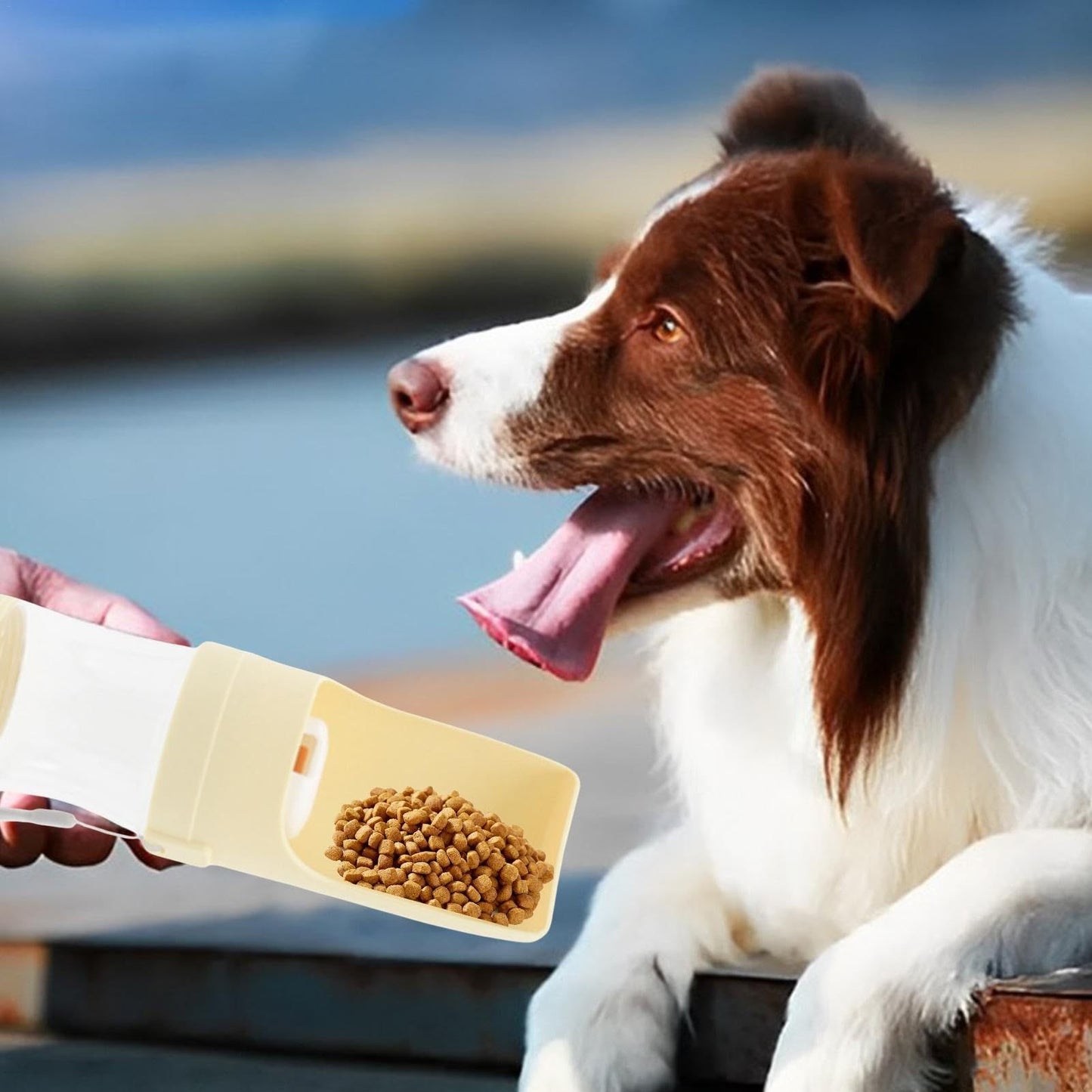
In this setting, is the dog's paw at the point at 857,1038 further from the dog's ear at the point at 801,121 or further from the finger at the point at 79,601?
the dog's ear at the point at 801,121

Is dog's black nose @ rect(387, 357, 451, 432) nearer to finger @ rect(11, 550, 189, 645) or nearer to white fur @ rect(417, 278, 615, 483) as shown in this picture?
white fur @ rect(417, 278, 615, 483)

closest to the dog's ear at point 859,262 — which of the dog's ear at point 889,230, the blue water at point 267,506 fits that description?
the dog's ear at point 889,230

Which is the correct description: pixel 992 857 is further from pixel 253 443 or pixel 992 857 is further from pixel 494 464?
pixel 253 443

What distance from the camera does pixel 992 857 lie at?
165 cm

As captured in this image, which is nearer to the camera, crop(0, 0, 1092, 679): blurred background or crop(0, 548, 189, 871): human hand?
crop(0, 548, 189, 871): human hand

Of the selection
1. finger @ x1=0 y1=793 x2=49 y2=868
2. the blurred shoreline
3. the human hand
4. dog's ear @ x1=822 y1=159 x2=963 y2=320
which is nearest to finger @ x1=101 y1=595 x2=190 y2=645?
the human hand

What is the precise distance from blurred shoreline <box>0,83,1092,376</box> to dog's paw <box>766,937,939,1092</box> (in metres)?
1.36

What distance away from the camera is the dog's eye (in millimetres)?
1802

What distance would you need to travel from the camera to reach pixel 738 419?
1.78 metres

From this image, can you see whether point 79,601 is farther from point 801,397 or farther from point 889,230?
point 889,230

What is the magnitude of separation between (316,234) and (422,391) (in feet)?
3.78

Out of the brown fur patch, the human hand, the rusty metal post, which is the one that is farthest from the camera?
the human hand

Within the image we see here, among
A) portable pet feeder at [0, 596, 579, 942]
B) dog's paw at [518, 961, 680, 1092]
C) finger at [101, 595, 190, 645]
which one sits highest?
finger at [101, 595, 190, 645]

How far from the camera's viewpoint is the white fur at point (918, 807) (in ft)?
5.17
